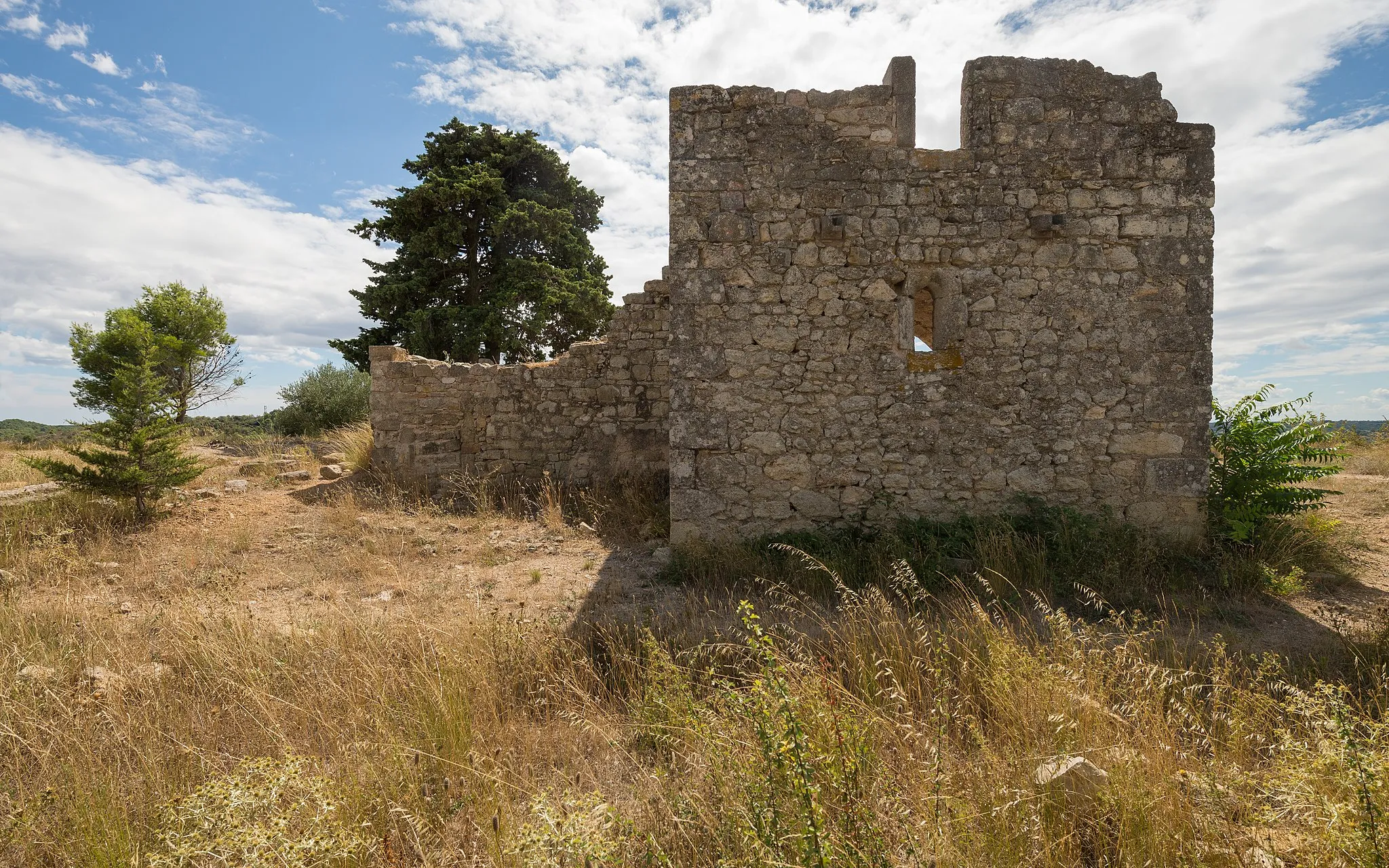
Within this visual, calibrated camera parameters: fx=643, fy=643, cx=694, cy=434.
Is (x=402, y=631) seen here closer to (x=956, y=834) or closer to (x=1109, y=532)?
(x=956, y=834)

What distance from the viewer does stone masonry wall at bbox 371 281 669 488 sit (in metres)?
9.50

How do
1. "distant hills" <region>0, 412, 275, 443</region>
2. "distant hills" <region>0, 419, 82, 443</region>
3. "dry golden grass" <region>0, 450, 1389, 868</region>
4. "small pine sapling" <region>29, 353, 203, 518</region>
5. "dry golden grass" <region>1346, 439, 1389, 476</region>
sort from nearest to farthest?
"dry golden grass" <region>0, 450, 1389, 868</region> → "small pine sapling" <region>29, 353, 203, 518</region> → "dry golden grass" <region>1346, 439, 1389, 476</region> → "distant hills" <region>0, 412, 275, 443</region> → "distant hills" <region>0, 419, 82, 443</region>

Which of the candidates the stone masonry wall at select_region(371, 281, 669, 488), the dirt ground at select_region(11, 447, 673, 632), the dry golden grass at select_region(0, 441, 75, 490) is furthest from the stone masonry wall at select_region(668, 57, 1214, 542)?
the dry golden grass at select_region(0, 441, 75, 490)

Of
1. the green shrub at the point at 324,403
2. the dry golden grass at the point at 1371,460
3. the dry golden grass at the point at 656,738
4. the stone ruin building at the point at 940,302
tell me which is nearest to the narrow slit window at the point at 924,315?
the stone ruin building at the point at 940,302

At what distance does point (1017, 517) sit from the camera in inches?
233

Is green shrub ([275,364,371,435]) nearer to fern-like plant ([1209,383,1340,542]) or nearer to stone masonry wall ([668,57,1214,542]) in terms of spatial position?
stone masonry wall ([668,57,1214,542])

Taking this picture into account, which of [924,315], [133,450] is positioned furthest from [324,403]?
[924,315]

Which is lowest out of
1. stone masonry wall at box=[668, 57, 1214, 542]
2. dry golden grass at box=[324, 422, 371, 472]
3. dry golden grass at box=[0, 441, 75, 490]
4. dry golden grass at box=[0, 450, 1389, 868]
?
dry golden grass at box=[0, 450, 1389, 868]

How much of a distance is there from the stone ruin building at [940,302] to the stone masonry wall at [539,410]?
10.7 ft

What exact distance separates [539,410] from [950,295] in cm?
A: 610

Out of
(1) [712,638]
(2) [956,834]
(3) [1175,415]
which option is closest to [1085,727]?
(2) [956,834]

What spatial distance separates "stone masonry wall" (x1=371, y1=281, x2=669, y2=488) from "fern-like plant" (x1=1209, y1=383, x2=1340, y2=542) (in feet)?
20.4

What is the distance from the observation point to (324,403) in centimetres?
1762

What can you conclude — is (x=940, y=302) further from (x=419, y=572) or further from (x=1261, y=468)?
(x=419, y=572)
